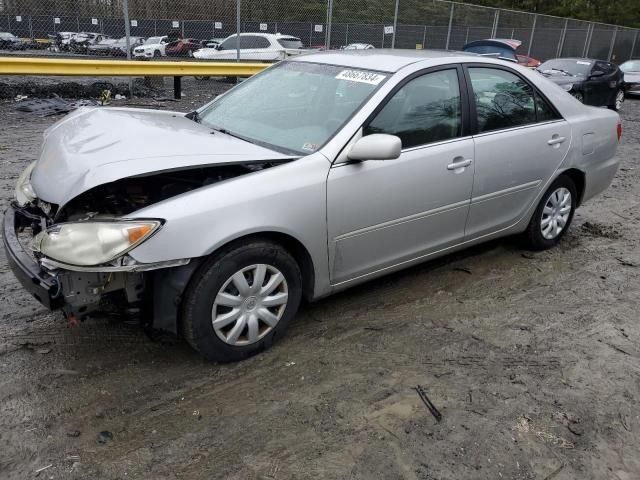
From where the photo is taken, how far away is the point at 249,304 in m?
3.03

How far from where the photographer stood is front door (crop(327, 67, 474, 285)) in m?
3.28

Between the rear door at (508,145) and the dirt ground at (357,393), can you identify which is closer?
the dirt ground at (357,393)

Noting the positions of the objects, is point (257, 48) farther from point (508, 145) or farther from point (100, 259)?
point (100, 259)

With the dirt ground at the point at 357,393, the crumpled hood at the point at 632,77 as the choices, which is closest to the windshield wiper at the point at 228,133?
A: the dirt ground at the point at 357,393

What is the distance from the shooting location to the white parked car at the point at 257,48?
15.5m

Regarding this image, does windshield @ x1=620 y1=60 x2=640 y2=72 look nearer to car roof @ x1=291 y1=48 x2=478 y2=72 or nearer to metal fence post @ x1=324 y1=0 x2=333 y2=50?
metal fence post @ x1=324 y1=0 x2=333 y2=50

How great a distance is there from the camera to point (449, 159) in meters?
3.72

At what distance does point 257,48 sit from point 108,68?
21.7ft

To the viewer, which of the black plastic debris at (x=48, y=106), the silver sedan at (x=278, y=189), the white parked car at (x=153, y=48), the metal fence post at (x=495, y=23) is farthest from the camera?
the metal fence post at (x=495, y=23)

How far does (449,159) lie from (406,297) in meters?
1.01

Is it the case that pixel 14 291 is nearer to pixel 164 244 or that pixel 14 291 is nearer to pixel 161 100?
pixel 164 244

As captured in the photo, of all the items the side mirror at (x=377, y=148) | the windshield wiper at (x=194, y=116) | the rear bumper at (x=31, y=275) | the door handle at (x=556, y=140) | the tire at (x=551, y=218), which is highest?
the side mirror at (x=377, y=148)

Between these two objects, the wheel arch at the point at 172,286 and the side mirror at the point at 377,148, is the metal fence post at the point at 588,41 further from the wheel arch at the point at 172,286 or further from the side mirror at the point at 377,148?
the wheel arch at the point at 172,286

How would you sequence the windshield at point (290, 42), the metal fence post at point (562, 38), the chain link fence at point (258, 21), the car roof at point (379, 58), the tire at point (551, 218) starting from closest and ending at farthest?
the car roof at point (379, 58)
the tire at point (551, 218)
the chain link fence at point (258, 21)
the windshield at point (290, 42)
the metal fence post at point (562, 38)
